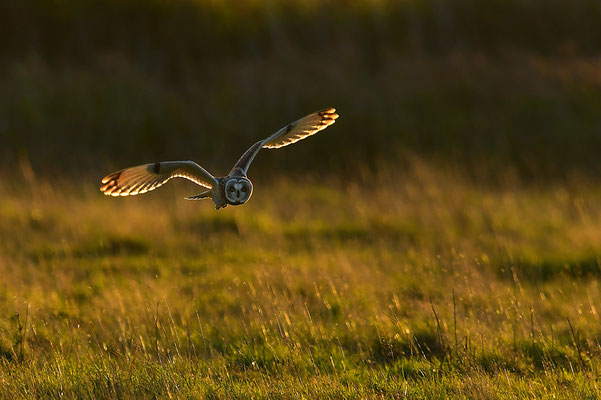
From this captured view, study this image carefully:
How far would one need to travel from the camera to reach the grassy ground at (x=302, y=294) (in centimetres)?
552

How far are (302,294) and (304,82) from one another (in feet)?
38.8

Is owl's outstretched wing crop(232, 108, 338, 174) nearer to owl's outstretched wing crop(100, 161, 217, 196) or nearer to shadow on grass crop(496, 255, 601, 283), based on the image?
owl's outstretched wing crop(100, 161, 217, 196)

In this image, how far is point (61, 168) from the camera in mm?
15789

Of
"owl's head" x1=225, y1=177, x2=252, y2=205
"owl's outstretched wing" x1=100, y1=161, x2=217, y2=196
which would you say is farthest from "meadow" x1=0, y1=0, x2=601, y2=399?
"owl's head" x1=225, y1=177, x2=252, y2=205

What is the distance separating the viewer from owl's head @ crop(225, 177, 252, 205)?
3.39 m

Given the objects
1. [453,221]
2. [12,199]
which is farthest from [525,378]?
[12,199]

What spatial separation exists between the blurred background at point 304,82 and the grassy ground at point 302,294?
363 centimetres

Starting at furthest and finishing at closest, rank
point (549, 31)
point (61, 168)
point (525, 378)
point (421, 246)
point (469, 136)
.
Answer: point (549, 31), point (469, 136), point (61, 168), point (421, 246), point (525, 378)

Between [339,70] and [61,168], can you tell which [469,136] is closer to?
[339,70]

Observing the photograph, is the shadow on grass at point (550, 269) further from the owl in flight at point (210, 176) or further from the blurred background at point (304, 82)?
the blurred background at point (304, 82)

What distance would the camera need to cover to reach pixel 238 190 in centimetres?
342

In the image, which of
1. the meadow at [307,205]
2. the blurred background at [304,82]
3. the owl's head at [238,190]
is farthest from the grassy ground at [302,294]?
the blurred background at [304,82]

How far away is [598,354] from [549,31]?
17099mm

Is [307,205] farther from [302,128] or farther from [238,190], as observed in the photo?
[238,190]
